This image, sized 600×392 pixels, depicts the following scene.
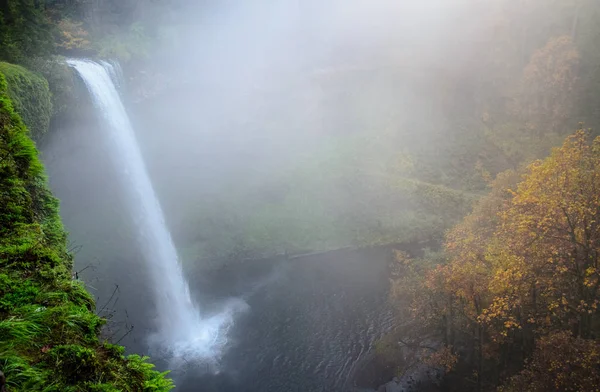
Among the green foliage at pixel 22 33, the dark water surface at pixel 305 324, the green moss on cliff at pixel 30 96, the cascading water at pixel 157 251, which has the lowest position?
the dark water surface at pixel 305 324

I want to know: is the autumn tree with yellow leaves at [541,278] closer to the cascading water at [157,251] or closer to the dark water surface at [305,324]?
the dark water surface at [305,324]

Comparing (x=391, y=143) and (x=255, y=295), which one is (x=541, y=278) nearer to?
(x=255, y=295)

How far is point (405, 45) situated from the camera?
51.2 m

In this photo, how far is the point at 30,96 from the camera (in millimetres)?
17266

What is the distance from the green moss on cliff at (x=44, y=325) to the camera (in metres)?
3.62

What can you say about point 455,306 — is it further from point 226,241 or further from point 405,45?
point 405,45

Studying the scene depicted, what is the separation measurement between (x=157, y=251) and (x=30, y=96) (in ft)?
49.6

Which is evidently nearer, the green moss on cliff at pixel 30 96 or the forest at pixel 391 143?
the green moss on cliff at pixel 30 96

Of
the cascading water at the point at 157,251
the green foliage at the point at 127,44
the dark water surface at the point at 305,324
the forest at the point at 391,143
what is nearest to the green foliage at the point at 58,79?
the forest at the point at 391,143

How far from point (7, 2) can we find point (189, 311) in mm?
21375

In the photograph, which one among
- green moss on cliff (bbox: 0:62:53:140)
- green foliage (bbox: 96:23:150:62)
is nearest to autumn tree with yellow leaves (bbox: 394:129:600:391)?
green moss on cliff (bbox: 0:62:53:140)

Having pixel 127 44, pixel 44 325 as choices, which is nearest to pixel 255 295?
pixel 44 325

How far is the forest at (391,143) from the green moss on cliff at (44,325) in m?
1.22

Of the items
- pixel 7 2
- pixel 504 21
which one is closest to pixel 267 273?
pixel 7 2
